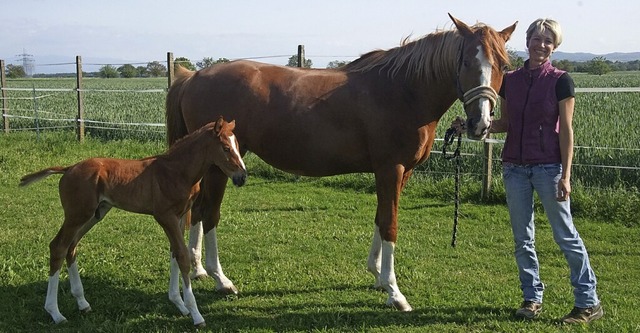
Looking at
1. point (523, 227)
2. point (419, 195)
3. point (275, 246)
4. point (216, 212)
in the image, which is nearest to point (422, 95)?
point (523, 227)

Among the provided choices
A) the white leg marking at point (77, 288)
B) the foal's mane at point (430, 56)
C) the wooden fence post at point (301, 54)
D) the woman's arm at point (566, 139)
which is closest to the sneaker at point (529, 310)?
the woman's arm at point (566, 139)

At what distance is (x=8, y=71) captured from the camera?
56.4m

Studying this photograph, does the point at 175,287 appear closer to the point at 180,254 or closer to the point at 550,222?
the point at 180,254

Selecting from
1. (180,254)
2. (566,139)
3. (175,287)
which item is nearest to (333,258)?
(175,287)

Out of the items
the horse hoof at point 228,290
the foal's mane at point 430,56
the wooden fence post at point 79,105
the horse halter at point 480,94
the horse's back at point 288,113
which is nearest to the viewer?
the horse halter at point 480,94

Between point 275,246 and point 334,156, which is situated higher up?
point 334,156

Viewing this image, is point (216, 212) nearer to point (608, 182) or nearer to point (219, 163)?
point (219, 163)

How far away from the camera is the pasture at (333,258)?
4277 millimetres

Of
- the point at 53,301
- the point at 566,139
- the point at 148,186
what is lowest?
the point at 53,301

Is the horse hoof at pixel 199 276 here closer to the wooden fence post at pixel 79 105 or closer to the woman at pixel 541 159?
the woman at pixel 541 159

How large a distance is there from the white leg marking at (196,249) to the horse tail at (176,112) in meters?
0.88

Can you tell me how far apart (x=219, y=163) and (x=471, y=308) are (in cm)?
226

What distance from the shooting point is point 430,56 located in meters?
4.39

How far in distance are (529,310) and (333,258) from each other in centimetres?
211
